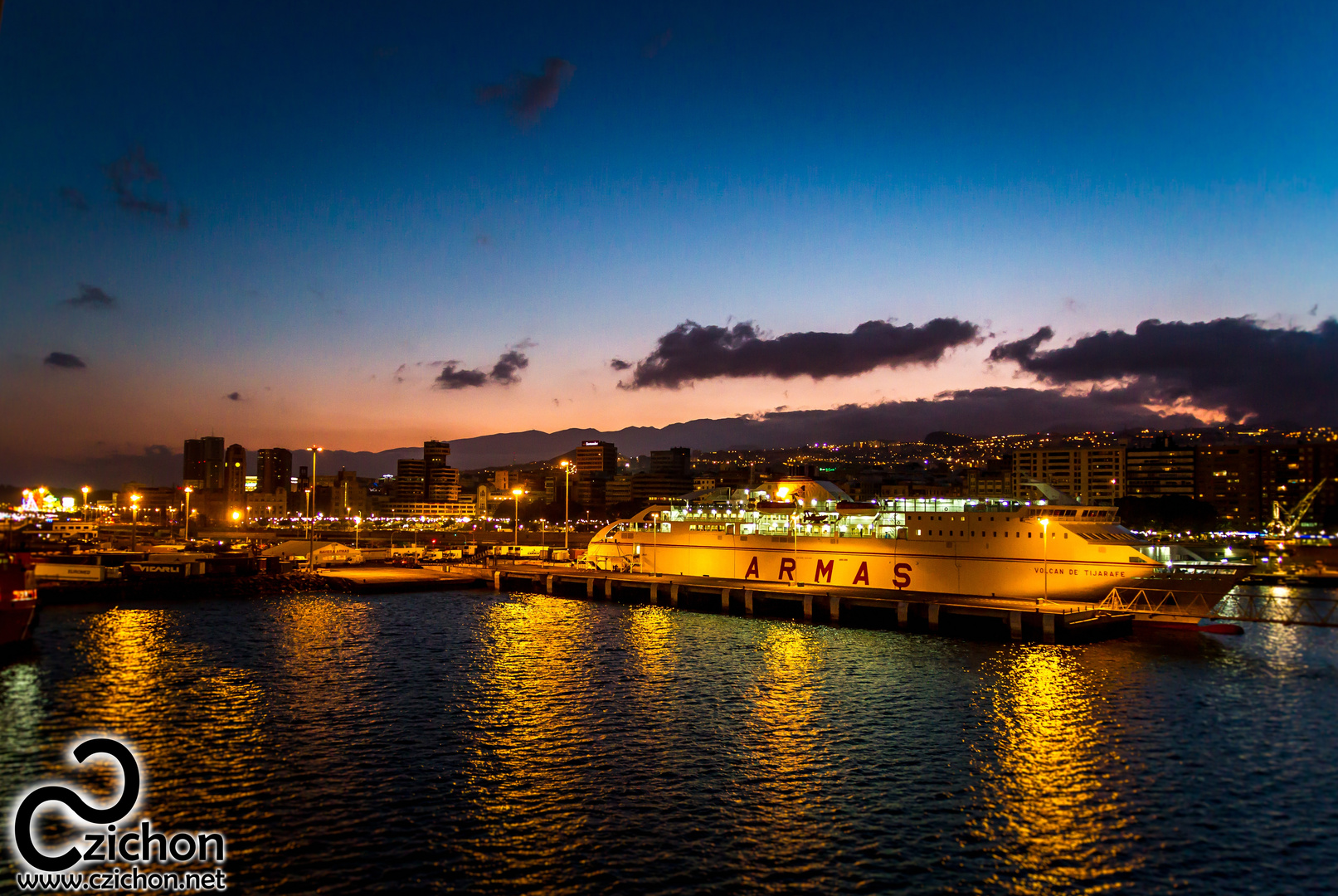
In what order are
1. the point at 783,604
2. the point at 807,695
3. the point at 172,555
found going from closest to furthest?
the point at 807,695 → the point at 783,604 → the point at 172,555

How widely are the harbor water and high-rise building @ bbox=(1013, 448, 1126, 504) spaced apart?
4666 inches

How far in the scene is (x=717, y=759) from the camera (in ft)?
68.8

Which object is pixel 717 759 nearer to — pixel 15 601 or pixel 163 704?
pixel 163 704

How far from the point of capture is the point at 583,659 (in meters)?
33.9

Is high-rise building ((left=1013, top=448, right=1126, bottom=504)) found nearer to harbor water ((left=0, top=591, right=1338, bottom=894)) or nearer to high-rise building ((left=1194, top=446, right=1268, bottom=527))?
high-rise building ((left=1194, top=446, right=1268, bottom=527))

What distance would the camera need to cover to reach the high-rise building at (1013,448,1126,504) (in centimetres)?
14675

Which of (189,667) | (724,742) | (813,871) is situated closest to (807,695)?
(724,742)

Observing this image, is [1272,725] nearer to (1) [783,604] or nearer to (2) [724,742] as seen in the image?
(2) [724,742]

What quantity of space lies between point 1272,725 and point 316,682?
99.2 feet

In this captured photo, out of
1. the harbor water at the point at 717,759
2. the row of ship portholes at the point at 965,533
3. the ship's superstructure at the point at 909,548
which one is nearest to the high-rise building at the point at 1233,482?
the ship's superstructure at the point at 909,548

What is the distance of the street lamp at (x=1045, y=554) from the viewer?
142ft

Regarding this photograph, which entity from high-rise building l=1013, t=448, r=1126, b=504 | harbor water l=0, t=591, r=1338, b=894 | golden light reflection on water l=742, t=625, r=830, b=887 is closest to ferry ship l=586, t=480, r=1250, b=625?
harbor water l=0, t=591, r=1338, b=894

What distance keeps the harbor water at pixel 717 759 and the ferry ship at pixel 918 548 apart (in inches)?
243

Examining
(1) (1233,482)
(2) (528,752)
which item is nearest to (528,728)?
(2) (528,752)
